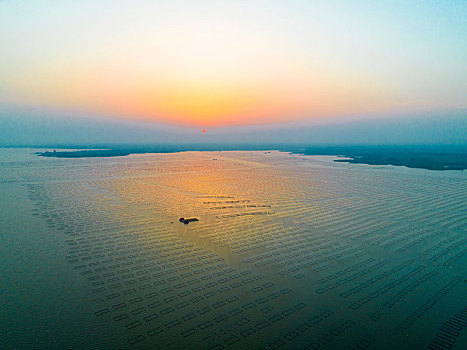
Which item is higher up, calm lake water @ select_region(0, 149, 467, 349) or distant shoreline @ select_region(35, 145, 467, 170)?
distant shoreline @ select_region(35, 145, 467, 170)

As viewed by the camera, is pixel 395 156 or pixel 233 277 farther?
pixel 395 156

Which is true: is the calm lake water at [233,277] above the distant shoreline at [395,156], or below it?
below

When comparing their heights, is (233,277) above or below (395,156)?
below

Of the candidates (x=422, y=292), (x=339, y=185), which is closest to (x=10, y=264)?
(x=422, y=292)

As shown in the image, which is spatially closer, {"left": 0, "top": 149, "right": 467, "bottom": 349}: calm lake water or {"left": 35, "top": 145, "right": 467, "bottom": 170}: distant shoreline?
{"left": 0, "top": 149, "right": 467, "bottom": 349}: calm lake water

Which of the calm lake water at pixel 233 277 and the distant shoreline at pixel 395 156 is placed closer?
the calm lake water at pixel 233 277

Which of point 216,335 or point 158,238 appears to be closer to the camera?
point 216,335

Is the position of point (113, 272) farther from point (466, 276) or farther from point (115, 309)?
point (466, 276)

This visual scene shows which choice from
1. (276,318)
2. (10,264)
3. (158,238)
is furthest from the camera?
(158,238)
